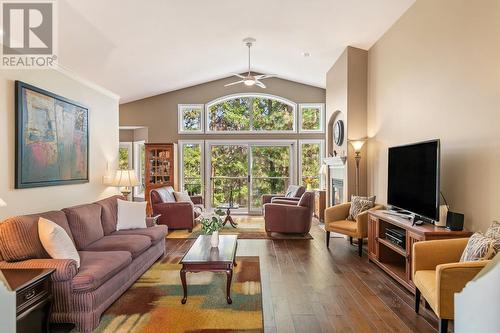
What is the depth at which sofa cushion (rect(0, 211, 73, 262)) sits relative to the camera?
279 centimetres

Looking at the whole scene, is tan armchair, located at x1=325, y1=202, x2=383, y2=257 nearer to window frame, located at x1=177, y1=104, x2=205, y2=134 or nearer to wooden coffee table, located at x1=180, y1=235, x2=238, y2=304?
wooden coffee table, located at x1=180, y1=235, x2=238, y2=304

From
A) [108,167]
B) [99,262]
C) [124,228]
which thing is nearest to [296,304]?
[99,262]

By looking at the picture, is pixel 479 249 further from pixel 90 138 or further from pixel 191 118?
pixel 191 118

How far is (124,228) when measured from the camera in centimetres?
455

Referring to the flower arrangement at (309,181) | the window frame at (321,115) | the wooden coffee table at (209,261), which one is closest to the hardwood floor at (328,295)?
the wooden coffee table at (209,261)

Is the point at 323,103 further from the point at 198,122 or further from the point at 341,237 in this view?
the point at 341,237

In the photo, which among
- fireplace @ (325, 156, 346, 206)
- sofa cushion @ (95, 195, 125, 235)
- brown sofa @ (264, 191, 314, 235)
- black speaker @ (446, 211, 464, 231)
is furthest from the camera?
fireplace @ (325, 156, 346, 206)

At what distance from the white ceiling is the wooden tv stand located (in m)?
2.88

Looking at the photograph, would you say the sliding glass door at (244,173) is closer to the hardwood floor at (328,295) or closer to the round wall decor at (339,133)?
the round wall decor at (339,133)

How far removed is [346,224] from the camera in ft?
16.8

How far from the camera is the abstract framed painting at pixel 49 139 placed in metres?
3.41

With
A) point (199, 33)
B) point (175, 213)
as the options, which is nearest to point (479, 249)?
point (199, 33)

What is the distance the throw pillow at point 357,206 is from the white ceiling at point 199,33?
272 centimetres

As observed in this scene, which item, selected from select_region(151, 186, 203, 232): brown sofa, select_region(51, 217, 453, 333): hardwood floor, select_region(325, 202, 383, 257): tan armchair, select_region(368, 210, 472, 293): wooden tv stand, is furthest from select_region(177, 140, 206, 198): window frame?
select_region(368, 210, 472, 293): wooden tv stand
